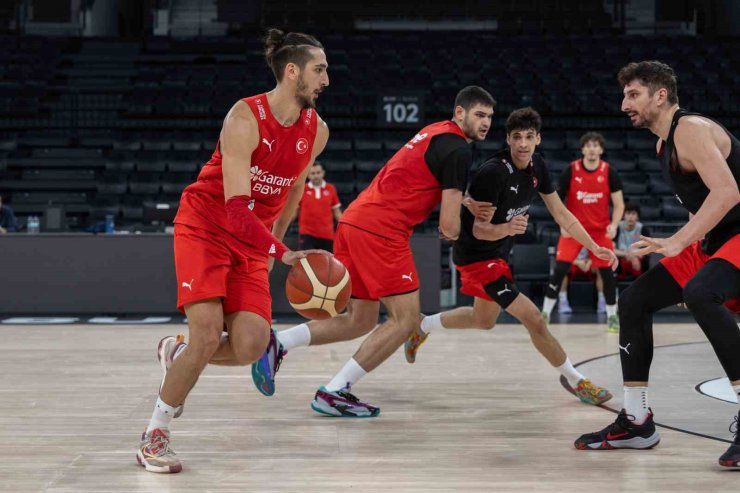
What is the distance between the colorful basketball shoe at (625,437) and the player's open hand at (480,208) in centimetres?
140

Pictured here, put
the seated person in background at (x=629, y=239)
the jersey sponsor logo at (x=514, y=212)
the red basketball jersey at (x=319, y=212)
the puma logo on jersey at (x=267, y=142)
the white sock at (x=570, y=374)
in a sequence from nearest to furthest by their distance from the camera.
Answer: the puma logo on jersey at (x=267, y=142), the white sock at (x=570, y=374), the jersey sponsor logo at (x=514, y=212), the seated person in background at (x=629, y=239), the red basketball jersey at (x=319, y=212)

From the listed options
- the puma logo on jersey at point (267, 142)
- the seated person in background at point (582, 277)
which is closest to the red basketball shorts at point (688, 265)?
the puma logo on jersey at point (267, 142)

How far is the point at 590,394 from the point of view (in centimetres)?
488

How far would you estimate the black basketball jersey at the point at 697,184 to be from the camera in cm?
370

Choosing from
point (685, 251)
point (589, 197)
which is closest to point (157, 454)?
point (685, 251)

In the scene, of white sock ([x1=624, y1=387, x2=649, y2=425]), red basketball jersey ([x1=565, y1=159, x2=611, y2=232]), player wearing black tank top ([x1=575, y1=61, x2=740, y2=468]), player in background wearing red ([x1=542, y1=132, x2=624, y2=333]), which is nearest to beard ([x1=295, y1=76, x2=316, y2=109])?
player wearing black tank top ([x1=575, y1=61, x2=740, y2=468])

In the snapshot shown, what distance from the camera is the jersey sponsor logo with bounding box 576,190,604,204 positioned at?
342 inches

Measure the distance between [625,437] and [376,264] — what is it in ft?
4.88

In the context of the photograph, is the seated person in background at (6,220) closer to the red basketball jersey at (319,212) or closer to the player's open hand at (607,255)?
the red basketball jersey at (319,212)

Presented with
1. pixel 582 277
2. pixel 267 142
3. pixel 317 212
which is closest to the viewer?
pixel 267 142

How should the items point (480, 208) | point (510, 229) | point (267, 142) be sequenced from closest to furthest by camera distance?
point (267, 142) < point (510, 229) < point (480, 208)

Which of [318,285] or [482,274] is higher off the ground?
[318,285]

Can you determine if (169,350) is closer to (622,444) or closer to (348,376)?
(348,376)

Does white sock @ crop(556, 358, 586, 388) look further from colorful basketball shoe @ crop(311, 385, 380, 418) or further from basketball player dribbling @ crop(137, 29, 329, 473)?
basketball player dribbling @ crop(137, 29, 329, 473)
